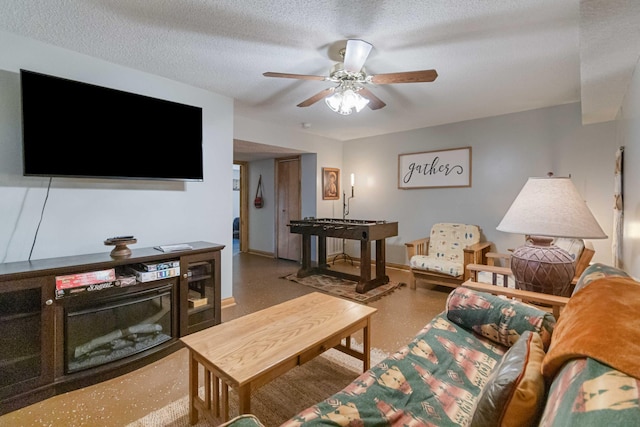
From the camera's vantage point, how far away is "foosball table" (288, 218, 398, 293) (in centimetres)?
358

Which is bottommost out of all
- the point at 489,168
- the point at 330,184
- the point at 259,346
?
the point at 259,346

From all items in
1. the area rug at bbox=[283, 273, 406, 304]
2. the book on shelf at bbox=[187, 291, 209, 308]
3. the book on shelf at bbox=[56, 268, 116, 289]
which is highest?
the book on shelf at bbox=[56, 268, 116, 289]

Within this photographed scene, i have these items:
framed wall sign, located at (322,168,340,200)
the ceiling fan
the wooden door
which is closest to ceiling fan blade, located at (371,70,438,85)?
the ceiling fan

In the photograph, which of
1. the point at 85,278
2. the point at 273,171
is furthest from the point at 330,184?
the point at 85,278

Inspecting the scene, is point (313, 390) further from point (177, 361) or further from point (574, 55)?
point (574, 55)

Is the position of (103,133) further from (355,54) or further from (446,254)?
(446,254)

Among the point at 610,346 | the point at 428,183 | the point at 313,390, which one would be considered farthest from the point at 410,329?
the point at 428,183

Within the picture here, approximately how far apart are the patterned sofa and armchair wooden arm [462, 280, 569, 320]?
8.2 inches

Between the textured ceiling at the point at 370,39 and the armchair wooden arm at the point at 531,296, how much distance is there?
1.40 m

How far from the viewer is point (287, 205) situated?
5590 mm

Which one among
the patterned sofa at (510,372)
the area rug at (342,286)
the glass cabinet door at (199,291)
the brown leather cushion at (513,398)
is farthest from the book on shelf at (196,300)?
the brown leather cushion at (513,398)

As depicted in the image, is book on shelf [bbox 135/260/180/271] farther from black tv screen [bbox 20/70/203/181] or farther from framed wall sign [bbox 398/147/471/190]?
framed wall sign [bbox 398/147/471/190]

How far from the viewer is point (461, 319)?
Answer: 1.68 meters

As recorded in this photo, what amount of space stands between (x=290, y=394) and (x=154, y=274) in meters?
1.29
